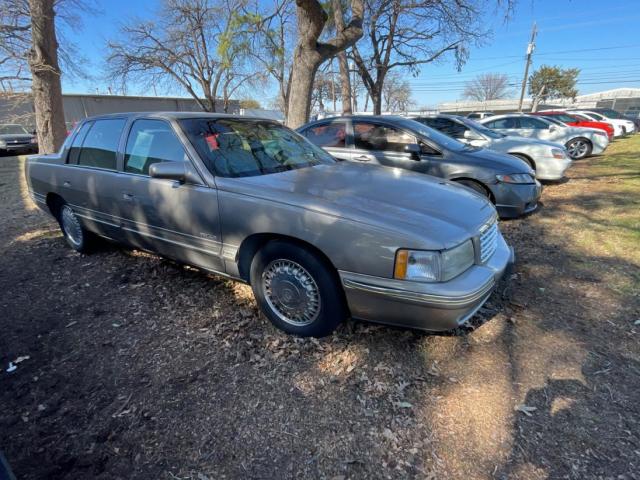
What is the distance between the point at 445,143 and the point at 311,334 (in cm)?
403

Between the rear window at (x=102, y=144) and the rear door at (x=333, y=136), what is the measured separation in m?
2.89

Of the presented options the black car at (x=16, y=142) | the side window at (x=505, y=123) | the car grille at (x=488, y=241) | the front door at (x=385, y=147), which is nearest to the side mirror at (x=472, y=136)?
the front door at (x=385, y=147)

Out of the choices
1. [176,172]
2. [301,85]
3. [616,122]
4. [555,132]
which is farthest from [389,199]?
[616,122]

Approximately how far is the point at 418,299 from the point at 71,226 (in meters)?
4.35

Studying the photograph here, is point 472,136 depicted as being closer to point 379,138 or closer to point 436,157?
point 436,157

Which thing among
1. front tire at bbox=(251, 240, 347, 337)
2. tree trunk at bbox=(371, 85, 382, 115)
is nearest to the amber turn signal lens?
front tire at bbox=(251, 240, 347, 337)

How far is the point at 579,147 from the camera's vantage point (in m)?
11.9

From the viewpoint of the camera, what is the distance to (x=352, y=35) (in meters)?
8.80

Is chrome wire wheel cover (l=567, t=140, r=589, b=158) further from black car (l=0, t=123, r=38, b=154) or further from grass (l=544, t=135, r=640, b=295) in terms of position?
black car (l=0, t=123, r=38, b=154)

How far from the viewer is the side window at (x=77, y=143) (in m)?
4.08

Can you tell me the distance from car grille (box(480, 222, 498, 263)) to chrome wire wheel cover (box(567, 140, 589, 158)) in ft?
37.9

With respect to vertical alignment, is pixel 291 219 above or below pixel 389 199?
below

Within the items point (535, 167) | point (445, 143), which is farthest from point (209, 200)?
point (535, 167)

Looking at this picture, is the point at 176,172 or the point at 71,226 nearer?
the point at 176,172
